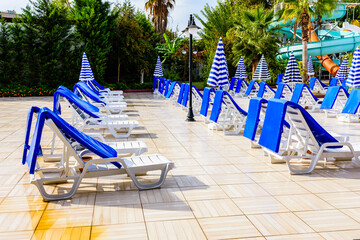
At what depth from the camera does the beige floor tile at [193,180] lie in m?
4.81

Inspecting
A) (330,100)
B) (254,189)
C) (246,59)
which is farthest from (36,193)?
(246,59)

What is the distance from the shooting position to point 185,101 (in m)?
12.8

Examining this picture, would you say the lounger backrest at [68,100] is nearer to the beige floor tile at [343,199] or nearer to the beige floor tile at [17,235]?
the beige floor tile at [17,235]

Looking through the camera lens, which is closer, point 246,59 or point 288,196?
point 288,196

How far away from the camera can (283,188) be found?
462cm

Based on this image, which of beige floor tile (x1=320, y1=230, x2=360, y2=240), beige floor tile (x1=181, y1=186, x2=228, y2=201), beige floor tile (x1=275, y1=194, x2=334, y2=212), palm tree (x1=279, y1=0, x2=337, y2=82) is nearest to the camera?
beige floor tile (x1=320, y1=230, x2=360, y2=240)

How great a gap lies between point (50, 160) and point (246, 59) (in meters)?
25.3

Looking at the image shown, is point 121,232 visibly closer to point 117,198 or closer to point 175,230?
point 175,230

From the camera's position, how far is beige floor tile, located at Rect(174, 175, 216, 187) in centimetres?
481

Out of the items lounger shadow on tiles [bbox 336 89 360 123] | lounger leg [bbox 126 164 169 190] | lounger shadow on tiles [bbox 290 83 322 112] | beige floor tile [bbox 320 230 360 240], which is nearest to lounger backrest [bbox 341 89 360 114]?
lounger shadow on tiles [bbox 336 89 360 123]

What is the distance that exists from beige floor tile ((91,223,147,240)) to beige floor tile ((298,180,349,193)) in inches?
87.0

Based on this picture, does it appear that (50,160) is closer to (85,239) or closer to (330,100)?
(85,239)

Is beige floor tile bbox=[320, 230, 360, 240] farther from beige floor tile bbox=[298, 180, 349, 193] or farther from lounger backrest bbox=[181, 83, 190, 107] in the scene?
lounger backrest bbox=[181, 83, 190, 107]

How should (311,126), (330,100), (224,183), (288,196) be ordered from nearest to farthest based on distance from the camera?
(288,196) → (224,183) → (311,126) → (330,100)
